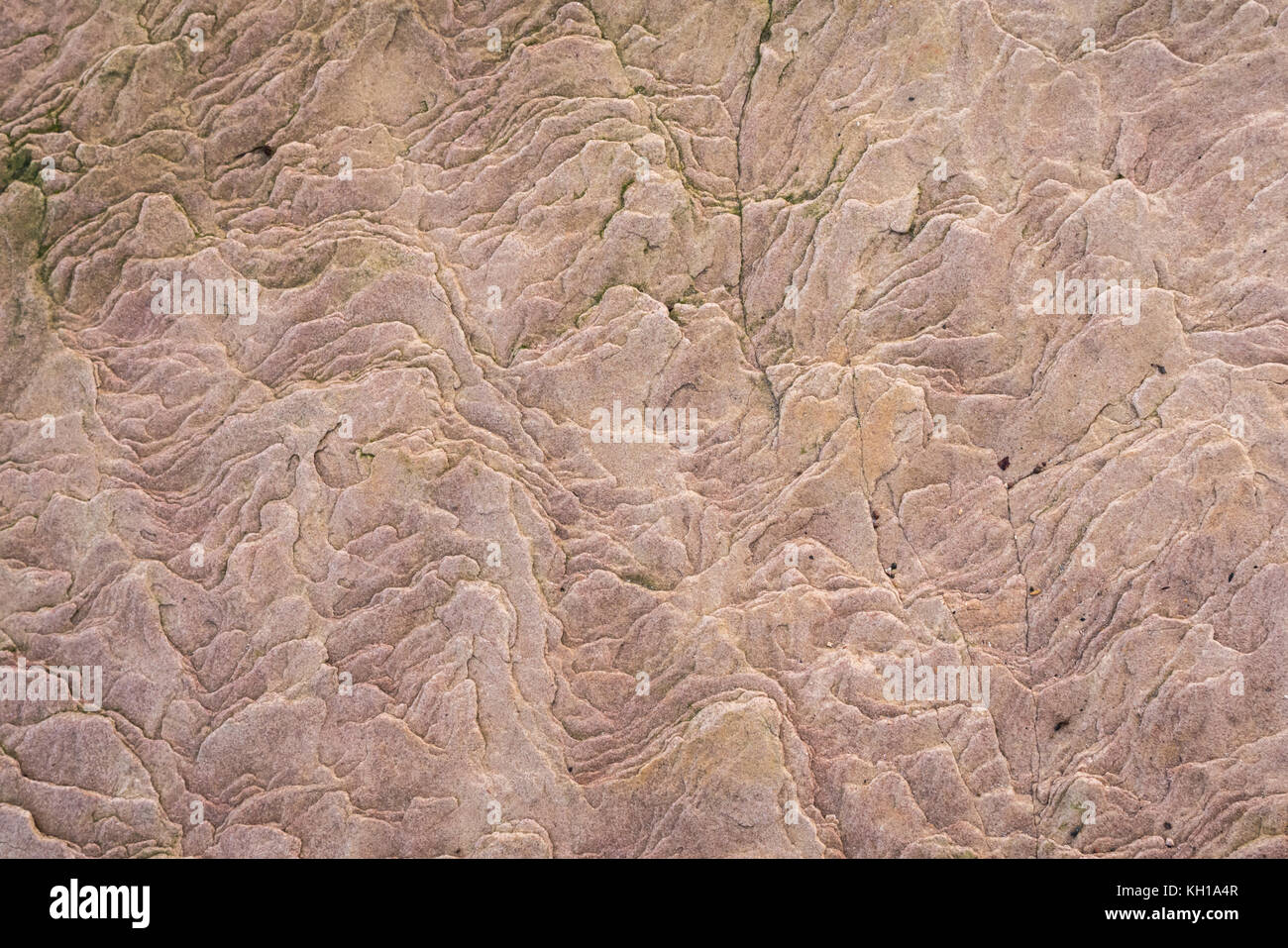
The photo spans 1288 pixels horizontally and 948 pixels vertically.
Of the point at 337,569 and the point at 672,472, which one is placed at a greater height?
the point at 672,472

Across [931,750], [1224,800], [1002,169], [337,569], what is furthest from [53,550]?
[1224,800]

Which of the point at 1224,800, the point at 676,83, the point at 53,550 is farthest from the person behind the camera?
the point at 676,83

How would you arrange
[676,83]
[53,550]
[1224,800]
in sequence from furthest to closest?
[676,83] → [53,550] → [1224,800]

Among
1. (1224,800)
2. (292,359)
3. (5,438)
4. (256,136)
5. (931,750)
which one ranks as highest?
(256,136)

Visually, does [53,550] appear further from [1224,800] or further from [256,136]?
[1224,800]

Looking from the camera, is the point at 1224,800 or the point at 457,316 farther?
the point at 457,316

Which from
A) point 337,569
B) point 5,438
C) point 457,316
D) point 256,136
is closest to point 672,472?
point 457,316

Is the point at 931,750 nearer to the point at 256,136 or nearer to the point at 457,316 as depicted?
the point at 457,316
